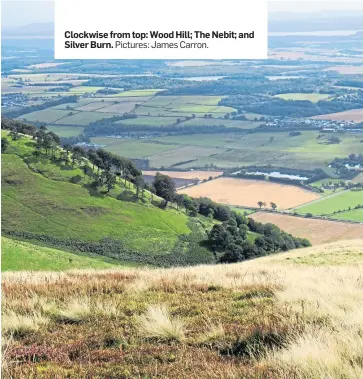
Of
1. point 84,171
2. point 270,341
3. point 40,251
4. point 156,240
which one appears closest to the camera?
point 270,341

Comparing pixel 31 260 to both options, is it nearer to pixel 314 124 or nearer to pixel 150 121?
pixel 150 121

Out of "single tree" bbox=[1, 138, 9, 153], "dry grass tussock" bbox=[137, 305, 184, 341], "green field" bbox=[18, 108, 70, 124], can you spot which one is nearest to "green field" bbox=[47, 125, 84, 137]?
"green field" bbox=[18, 108, 70, 124]

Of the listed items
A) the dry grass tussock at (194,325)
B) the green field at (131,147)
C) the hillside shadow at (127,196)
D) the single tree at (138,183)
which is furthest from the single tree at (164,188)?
the dry grass tussock at (194,325)

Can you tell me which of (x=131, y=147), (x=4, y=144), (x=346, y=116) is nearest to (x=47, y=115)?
(x=131, y=147)

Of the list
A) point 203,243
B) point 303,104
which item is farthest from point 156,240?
point 303,104

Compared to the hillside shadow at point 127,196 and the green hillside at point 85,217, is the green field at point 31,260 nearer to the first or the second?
the green hillside at point 85,217

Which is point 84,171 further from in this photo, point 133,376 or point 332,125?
point 332,125

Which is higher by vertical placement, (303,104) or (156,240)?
(303,104)
